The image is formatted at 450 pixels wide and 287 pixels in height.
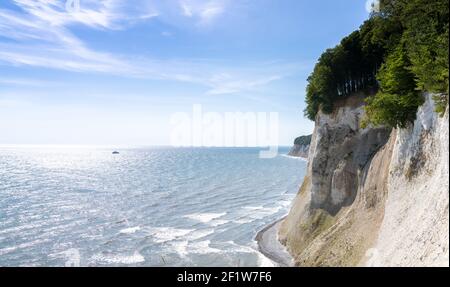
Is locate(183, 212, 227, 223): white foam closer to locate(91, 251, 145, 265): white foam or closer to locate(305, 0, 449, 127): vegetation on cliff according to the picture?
locate(91, 251, 145, 265): white foam

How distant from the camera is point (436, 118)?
22000mm

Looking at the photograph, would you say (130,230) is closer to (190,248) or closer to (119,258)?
(119,258)

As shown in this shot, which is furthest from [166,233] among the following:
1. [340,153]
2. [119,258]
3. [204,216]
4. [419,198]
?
[419,198]

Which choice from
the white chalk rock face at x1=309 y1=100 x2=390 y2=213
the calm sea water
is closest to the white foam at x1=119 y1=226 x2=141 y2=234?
the calm sea water

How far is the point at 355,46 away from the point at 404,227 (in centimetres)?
2813

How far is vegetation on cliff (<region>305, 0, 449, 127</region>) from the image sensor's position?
23.0 metres

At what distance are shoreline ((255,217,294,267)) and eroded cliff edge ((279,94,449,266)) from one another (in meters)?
0.95

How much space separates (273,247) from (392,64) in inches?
957

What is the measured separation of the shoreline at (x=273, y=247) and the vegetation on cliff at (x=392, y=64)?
51.0 ft
